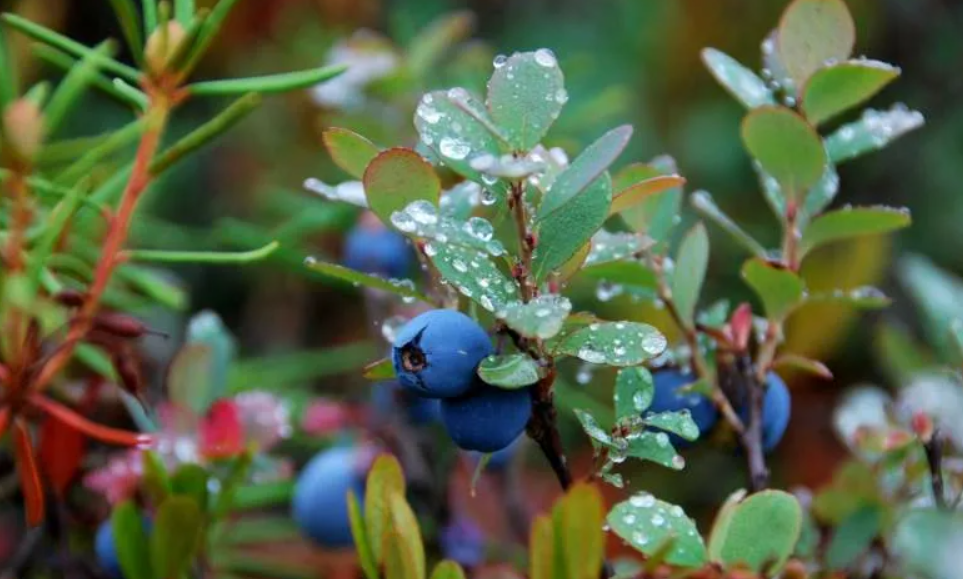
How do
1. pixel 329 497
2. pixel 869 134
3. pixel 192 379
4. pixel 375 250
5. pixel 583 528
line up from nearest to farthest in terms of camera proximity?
pixel 583 528 < pixel 869 134 < pixel 192 379 < pixel 329 497 < pixel 375 250

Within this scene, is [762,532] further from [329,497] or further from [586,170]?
[329,497]

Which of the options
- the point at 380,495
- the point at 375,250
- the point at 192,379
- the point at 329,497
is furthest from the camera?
the point at 375,250

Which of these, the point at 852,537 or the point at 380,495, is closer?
the point at 380,495

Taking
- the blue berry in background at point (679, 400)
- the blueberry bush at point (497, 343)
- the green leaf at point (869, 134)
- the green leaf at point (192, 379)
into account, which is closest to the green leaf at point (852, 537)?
the blueberry bush at point (497, 343)

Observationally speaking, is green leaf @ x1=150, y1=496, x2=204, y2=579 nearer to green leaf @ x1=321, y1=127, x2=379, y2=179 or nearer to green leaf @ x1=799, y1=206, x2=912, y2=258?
green leaf @ x1=321, y1=127, x2=379, y2=179

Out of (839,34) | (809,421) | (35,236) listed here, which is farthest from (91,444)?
(809,421)

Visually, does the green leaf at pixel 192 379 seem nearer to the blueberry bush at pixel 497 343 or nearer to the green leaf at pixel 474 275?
the blueberry bush at pixel 497 343

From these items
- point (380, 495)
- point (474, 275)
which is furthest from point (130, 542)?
point (474, 275)
